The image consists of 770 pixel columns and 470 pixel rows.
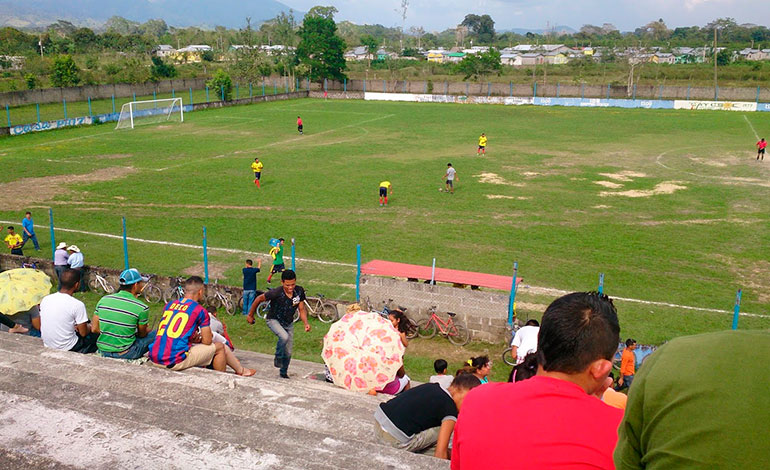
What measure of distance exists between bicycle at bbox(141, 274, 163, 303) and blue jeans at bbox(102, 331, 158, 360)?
26.2 feet

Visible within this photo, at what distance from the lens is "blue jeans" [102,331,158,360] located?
7.57 metres

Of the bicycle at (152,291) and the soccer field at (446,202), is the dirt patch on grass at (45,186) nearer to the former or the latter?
the soccer field at (446,202)

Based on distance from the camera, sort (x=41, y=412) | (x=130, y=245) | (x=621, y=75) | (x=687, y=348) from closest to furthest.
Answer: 1. (x=687, y=348)
2. (x=41, y=412)
3. (x=130, y=245)
4. (x=621, y=75)

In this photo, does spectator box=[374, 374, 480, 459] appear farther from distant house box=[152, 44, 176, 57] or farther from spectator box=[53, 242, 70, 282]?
distant house box=[152, 44, 176, 57]

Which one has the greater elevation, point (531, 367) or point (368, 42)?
point (368, 42)

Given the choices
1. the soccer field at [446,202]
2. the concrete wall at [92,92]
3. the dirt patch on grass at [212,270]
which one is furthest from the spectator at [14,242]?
the concrete wall at [92,92]

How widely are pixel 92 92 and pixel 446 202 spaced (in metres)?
48.3

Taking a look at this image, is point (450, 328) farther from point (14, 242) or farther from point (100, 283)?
point (14, 242)

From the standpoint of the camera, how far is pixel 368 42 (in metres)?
156

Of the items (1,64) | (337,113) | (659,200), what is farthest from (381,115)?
(1,64)

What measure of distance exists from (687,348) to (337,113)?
57.6 m

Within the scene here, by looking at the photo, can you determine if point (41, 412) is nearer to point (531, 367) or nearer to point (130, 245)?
point (531, 367)

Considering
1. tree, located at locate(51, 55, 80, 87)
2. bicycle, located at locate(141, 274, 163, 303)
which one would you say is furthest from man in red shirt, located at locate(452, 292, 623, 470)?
tree, located at locate(51, 55, 80, 87)

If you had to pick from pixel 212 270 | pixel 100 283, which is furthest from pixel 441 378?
pixel 212 270
